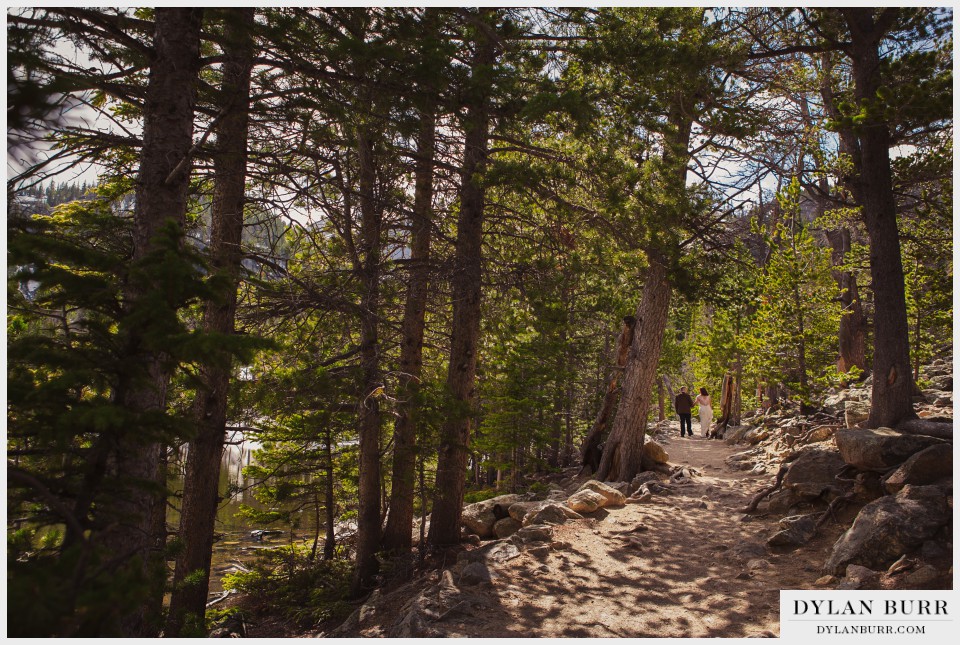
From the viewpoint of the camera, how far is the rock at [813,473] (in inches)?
297

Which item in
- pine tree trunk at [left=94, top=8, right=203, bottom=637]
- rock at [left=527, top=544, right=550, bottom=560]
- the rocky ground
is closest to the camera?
pine tree trunk at [left=94, top=8, right=203, bottom=637]

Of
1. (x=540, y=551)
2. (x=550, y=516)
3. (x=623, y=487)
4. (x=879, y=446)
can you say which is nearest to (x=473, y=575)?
(x=540, y=551)

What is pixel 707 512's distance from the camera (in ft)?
29.8

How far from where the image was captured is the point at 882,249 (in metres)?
7.54

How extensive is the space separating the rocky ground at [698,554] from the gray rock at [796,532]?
0.5 inches

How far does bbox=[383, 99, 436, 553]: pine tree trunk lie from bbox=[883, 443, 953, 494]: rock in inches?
229

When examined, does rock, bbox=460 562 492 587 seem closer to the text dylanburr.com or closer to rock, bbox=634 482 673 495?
the text dylanburr.com

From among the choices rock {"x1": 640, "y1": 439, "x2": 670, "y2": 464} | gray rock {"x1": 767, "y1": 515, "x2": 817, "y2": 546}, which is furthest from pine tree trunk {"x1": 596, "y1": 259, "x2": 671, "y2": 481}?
gray rock {"x1": 767, "y1": 515, "x2": 817, "y2": 546}

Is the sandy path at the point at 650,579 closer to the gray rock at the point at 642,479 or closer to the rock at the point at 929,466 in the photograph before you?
the rock at the point at 929,466

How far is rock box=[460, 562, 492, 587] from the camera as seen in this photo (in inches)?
260

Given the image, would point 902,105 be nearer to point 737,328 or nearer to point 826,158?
point 826,158

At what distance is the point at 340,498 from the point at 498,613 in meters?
10.5

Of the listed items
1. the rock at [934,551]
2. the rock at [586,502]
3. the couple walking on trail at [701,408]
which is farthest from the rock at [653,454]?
the couple walking on trail at [701,408]

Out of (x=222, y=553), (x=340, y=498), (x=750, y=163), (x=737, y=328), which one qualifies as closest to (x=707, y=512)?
(x=750, y=163)
